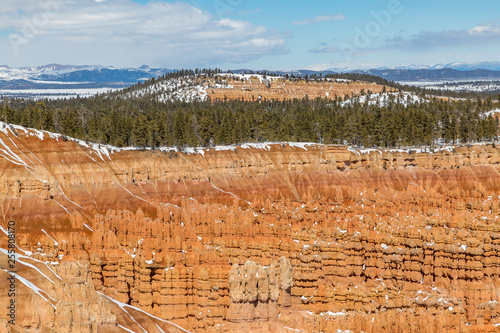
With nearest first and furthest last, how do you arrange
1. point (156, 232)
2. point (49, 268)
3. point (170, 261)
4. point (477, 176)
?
1. point (49, 268)
2. point (170, 261)
3. point (156, 232)
4. point (477, 176)

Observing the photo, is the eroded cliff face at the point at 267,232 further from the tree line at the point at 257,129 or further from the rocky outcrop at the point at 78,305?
the tree line at the point at 257,129

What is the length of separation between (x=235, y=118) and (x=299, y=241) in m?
80.9

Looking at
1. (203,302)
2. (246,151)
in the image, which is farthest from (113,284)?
(246,151)

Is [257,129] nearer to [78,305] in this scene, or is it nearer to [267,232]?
[267,232]

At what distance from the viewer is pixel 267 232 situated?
92625mm

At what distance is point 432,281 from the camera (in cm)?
8544

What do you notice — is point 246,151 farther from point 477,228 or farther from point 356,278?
point 477,228

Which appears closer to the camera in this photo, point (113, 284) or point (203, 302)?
point (203, 302)

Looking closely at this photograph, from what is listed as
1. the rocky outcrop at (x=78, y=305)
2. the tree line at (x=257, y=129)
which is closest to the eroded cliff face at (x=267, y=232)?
the rocky outcrop at (x=78, y=305)

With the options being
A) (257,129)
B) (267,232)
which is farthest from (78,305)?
(257,129)

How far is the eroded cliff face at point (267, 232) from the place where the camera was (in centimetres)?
7244

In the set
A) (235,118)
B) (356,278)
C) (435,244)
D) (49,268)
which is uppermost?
(235,118)

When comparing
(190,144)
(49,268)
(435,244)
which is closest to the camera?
(49,268)

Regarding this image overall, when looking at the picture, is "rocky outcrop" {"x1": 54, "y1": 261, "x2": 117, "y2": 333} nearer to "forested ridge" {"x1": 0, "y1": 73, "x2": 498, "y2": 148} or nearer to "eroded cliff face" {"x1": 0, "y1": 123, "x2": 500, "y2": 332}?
"eroded cliff face" {"x1": 0, "y1": 123, "x2": 500, "y2": 332}
